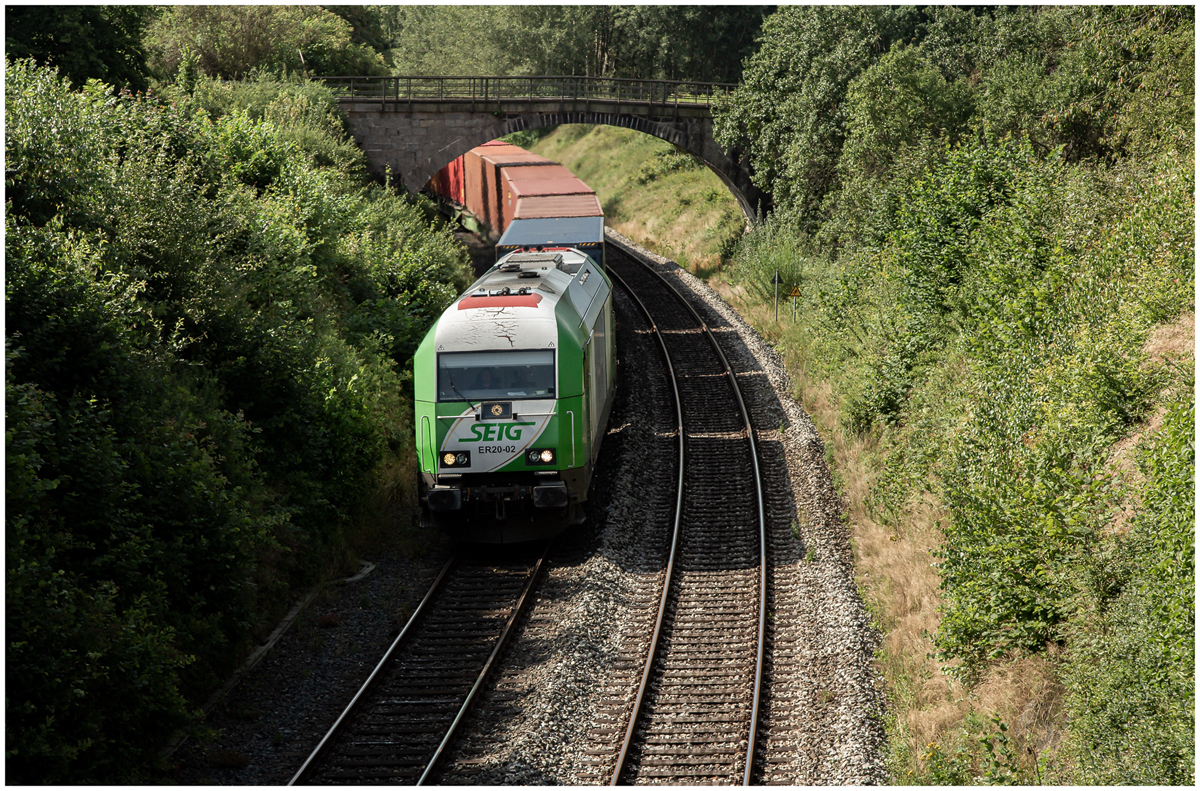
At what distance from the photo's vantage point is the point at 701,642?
11.5m

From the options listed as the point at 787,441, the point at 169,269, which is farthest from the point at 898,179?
the point at 169,269

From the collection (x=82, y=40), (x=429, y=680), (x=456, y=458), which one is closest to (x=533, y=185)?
(x=82, y=40)

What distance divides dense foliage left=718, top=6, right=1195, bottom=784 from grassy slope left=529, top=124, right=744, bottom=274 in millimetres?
8655

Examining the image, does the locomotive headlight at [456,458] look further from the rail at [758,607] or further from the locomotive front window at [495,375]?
the rail at [758,607]

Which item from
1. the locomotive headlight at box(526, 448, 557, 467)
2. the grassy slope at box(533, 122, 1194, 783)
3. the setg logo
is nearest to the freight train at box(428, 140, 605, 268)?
the grassy slope at box(533, 122, 1194, 783)

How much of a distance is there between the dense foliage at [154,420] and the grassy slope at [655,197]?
2063cm

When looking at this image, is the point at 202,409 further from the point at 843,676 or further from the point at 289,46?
the point at 289,46

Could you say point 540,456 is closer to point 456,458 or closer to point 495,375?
point 456,458

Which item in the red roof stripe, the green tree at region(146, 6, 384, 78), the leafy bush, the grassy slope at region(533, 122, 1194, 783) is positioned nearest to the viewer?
the leafy bush

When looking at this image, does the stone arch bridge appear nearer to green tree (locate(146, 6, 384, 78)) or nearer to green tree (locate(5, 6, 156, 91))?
green tree (locate(146, 6, 384, 78))

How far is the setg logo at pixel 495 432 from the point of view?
42.1 feet

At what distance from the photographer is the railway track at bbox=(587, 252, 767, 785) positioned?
930 cm

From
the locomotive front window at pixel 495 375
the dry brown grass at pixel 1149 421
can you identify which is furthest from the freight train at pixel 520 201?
the dry brown grass at pixel 1149 421

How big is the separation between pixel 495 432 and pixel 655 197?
35316mm
